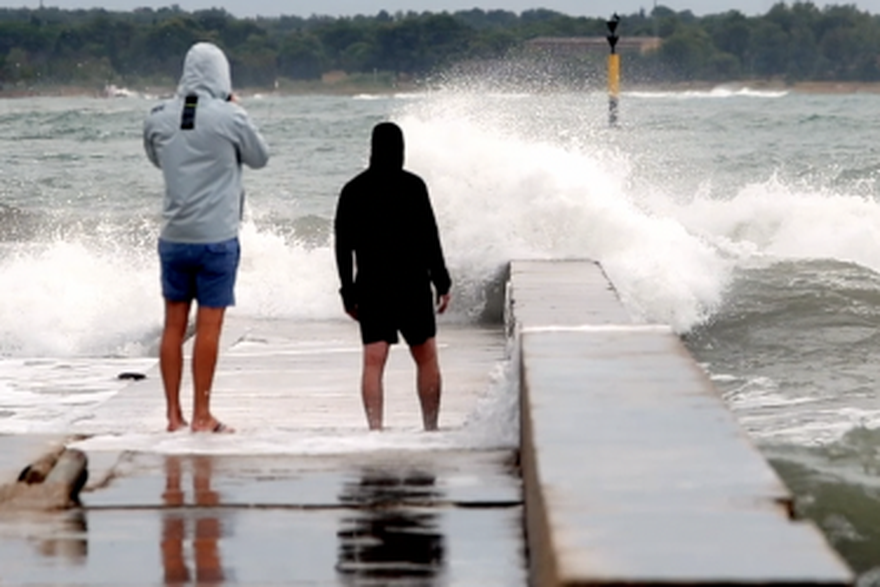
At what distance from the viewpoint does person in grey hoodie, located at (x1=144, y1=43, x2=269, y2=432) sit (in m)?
6.32

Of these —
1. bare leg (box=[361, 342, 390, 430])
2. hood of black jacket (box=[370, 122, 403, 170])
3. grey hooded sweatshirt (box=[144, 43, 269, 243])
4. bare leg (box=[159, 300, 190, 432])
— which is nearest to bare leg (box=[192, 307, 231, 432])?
bare leg (box=[159, 300, 190, 432])

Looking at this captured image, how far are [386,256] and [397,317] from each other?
0.26 m

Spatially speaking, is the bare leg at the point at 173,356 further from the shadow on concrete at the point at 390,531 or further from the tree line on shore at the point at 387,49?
the tree line on shore at the point at 387,49

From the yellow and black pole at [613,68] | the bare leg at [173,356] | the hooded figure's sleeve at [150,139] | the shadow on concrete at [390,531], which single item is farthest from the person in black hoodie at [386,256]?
the yellow and black pole at [613,68]

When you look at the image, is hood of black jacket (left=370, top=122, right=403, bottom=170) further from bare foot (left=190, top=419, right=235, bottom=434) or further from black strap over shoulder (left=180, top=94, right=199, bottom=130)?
bare foot (left=190, top=419, right=235, bottom=434)

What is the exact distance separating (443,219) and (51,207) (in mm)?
18747

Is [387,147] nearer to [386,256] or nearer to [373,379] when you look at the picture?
[386,256]

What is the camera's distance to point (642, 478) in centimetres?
405

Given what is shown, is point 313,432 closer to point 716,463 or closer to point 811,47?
point 716,463

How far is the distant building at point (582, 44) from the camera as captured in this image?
65.1 m

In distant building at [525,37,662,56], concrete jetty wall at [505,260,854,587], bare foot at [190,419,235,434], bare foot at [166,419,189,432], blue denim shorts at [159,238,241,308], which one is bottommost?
distant building at [525,37,662,56]

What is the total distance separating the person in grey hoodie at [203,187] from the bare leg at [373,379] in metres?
0.70

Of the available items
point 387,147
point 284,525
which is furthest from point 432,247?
point 284,525

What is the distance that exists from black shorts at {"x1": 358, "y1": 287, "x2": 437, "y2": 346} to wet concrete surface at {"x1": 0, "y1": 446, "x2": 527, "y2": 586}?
1.30m
